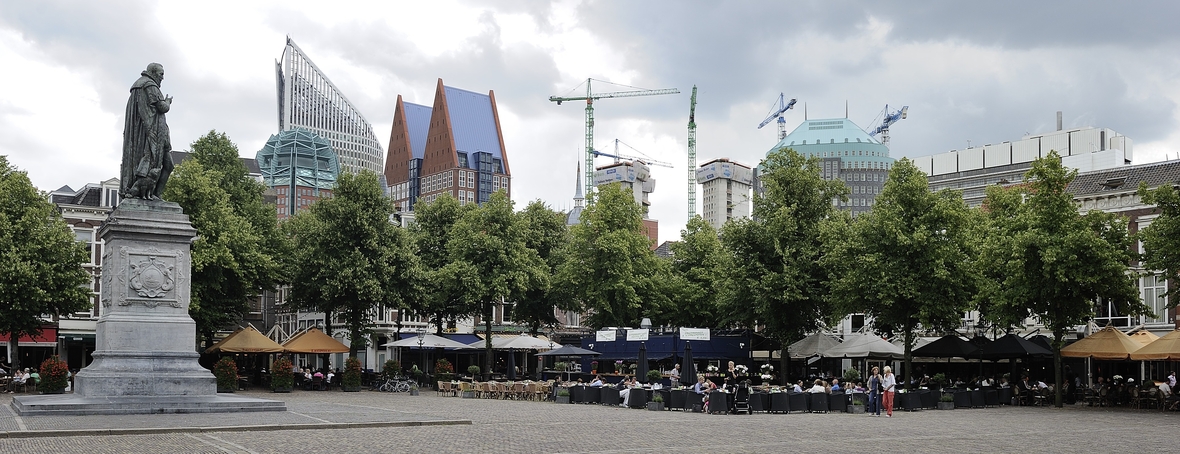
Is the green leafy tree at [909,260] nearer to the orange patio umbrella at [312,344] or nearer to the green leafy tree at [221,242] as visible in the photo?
the orange patio umbrella at [312,344]

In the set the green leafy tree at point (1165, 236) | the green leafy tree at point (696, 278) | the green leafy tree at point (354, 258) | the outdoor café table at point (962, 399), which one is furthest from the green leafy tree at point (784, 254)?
the green leafy tree at point (354, 258)

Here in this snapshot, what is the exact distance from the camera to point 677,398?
33000 millimetres

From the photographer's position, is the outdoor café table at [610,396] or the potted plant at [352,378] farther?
the potted plant at [352,378]

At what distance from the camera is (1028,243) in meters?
36.5

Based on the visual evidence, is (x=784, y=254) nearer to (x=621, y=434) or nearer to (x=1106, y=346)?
(x=1106, y=346)

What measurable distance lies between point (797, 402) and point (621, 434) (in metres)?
11.4

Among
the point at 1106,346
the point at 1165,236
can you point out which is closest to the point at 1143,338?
the point at 1106,346

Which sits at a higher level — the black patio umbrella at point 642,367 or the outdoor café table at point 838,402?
the black patio umbrella at point 642,367

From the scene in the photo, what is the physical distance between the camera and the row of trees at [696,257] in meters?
37.1

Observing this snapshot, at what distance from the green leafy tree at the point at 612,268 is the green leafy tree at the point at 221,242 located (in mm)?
13459

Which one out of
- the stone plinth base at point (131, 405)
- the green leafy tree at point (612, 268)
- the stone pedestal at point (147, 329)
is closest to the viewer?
the stone plinth base at point (131, 405)

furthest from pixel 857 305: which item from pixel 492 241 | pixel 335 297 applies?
pixel 335 297

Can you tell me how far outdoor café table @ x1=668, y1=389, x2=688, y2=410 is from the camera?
3289 centimetres

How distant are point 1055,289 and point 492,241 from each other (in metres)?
25.0
